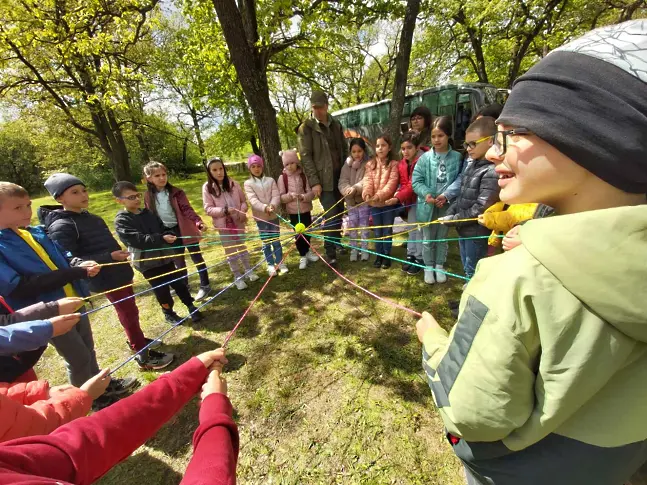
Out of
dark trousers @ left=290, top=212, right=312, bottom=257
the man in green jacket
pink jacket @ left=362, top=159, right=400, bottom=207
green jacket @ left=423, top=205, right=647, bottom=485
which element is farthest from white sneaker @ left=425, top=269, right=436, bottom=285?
green jacket @ left=423, top=205, right=647, bottom=485

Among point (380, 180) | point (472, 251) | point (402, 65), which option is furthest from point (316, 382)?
point (402, 65)

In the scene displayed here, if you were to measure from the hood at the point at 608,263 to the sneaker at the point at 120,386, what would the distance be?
3.85 metres

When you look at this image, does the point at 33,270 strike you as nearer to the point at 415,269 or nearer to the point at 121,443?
the point at 121,443

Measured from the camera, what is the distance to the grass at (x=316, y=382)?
2.21 metres

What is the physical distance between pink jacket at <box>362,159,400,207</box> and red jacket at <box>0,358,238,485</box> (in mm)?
3731

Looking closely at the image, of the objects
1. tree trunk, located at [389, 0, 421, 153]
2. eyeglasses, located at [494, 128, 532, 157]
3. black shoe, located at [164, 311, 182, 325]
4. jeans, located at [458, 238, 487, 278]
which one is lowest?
black shoe, located at [164, 311, 182, 325]

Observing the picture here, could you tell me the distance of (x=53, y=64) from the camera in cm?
1227

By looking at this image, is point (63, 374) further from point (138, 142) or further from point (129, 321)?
point (138, 142)

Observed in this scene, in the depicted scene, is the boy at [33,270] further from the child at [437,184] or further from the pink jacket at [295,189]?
the child at [437,184]

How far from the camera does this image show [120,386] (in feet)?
10.0

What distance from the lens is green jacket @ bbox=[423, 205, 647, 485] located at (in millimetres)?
693

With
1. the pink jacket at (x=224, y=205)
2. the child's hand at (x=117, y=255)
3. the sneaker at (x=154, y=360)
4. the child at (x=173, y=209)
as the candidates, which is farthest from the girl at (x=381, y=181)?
the child's hand at (x=117, y=255)

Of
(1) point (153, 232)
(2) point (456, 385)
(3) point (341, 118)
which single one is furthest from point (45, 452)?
(3) point (341, 118)

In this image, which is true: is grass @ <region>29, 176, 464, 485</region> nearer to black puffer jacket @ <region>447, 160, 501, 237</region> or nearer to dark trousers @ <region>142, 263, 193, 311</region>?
dark trousers @ <region>142, 263, 193, 311</region>
